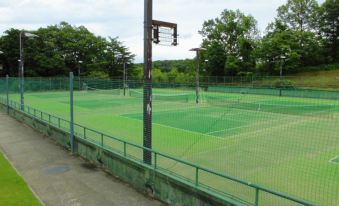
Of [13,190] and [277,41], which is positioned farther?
[277,41]

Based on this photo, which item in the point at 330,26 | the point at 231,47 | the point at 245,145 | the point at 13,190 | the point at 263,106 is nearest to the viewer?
the point at 13,190

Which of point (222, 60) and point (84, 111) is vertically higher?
point (222, 60)

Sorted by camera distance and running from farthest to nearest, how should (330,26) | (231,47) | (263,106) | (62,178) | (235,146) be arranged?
(231,47), (330,26), (263,106), (235,146), (62,178)

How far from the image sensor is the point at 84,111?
28.2 metres

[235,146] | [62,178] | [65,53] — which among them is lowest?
[62,178]

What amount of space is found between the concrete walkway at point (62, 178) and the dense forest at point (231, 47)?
167 ft

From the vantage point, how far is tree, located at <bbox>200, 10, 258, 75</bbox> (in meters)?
70.9

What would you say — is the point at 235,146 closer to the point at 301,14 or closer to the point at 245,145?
the point at 245,145

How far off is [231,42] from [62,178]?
68.4 meters

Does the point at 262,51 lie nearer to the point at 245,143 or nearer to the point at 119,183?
the point at 245,143

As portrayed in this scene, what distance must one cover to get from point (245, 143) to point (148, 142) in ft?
23.2

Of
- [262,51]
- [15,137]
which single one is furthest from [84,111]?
[262,51]

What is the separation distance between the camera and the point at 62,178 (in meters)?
10.7

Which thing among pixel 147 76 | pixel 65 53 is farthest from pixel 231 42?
pixel 147 76
